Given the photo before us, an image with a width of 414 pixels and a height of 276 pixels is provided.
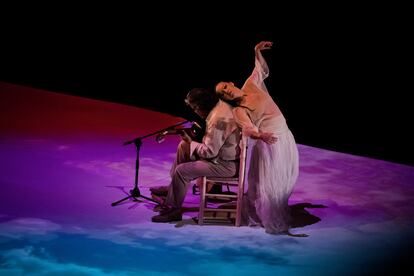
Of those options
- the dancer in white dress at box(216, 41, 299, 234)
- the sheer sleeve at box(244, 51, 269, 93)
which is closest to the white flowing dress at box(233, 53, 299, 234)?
the dancer in white dress at box(216, 41, 299, 234)

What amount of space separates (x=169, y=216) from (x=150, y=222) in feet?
0.49

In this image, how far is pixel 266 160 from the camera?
16.8ft

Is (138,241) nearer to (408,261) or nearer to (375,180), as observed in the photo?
(408,261)

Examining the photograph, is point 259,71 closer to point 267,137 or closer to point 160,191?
point 267,137

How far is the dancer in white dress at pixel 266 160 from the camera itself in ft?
16.6

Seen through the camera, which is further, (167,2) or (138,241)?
(167,2)

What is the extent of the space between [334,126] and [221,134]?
10.1 ft

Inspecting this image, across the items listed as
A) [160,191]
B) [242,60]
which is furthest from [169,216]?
[242,60]

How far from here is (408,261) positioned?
14.6ft

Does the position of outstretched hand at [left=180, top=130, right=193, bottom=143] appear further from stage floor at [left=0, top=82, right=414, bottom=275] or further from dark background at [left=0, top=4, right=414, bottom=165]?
dark background at [left=0, top=4, right=414, bottom=165]

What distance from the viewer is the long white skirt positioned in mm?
5074

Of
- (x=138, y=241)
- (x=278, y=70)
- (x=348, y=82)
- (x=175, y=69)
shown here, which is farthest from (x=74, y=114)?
(x=138, y=241)

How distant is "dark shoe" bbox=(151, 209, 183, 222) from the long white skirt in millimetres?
538

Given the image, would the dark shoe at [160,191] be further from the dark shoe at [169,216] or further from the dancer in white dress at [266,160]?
the dancer in white dress at [266,160]
